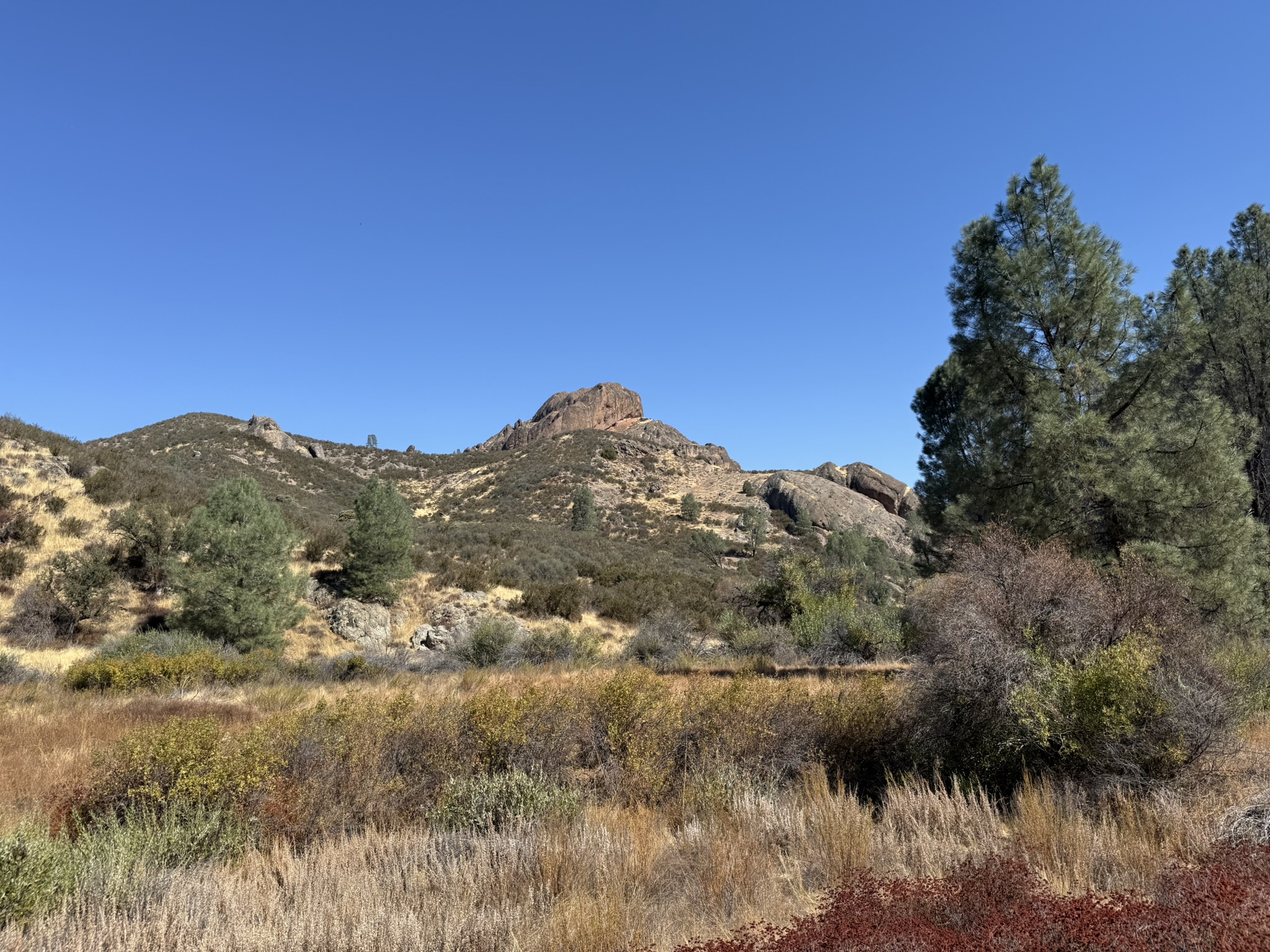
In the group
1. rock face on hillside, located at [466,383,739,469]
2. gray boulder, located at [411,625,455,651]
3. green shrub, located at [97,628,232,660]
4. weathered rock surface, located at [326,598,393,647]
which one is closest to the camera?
green shrub, located at [97,628,232,660]

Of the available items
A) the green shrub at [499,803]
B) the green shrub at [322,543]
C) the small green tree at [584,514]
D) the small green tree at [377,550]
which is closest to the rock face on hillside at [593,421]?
the small green tree at [584,514]

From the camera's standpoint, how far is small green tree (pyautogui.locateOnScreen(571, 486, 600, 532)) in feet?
160

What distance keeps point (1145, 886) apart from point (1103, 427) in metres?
8.32

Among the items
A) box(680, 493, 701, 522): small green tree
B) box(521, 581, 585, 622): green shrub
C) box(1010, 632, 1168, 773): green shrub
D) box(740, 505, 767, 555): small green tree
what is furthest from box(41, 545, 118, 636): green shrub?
box(680, 493, 701, 522): small green tree

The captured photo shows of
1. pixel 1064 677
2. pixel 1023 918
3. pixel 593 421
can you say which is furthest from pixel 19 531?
pixel 593 421

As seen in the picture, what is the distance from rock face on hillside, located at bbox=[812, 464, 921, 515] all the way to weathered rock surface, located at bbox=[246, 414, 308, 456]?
57.8 m

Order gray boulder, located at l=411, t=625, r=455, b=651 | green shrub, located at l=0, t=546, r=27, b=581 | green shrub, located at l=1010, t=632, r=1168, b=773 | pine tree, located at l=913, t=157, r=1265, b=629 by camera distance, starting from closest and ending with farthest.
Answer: green shrub, located at l=1010, t=632, r=1168, b=773 → pine tree, located at l=913, t=157, r=1265, b=629 → green shrub, located at l=0, t=546, r=27, b=581 → gray boulder, located at l=411, t=625, r=455, b=651

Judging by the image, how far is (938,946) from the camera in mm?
2746

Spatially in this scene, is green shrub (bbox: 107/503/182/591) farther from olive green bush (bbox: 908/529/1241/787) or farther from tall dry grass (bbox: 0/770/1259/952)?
olive green bush (bbox: 908/529/1241/787)

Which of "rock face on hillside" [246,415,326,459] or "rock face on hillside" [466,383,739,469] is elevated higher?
"rock face on hillside" [466,383,739,469]

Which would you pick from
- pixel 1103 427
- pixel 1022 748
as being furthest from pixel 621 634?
pixel 1022 748

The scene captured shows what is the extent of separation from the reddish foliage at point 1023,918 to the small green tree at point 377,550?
24.1 metres

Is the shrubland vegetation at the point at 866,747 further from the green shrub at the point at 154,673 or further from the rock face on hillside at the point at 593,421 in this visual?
the rock face on hillside at the point at 593,421

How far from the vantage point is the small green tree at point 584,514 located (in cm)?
4866
